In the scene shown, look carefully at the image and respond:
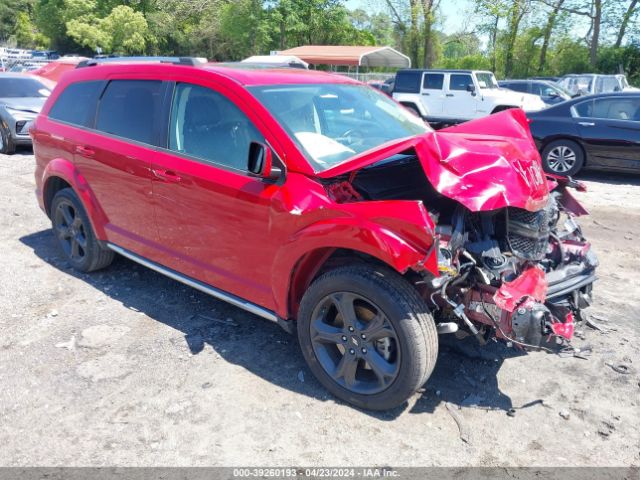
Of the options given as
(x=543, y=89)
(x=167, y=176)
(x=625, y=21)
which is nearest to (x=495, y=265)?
(x=167, y=176)

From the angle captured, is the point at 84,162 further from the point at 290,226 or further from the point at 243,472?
the point at 243,472

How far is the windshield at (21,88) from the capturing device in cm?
1175

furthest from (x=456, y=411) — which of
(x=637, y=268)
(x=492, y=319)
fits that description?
(x=637, y=268)

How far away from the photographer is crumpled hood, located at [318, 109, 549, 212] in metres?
2.88

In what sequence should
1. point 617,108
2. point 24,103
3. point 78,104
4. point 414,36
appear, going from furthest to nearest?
point 414,36, point 24,103, point 617,108, point 78,104

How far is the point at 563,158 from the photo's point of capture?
30.6 ft

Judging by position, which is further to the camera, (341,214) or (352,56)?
(352,56)

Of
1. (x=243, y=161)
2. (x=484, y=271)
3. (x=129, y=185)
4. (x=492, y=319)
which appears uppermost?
(x=243, y=161)

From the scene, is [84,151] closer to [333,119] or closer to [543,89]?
[333,119]

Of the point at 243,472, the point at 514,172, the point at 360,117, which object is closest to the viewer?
the point at 243,472

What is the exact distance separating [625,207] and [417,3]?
34732 mm

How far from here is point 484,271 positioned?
3.03 metres

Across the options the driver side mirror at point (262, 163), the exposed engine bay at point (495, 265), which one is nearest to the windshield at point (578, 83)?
the exposed engine bay at point (495, 265)

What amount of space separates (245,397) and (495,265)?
167cm
